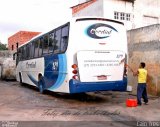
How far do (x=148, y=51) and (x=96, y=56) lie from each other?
136 inches

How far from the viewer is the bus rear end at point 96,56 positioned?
489 inches

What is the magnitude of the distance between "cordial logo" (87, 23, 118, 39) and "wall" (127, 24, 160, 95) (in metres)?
2.55

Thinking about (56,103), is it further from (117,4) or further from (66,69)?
(117,4)

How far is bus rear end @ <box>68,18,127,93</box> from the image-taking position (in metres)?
12.4

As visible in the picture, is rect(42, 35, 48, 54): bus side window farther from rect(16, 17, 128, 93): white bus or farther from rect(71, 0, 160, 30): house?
rect(71, 0, 160, 30): house

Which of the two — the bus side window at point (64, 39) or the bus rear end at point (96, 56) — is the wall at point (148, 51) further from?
the bus side window at point (64, 39)

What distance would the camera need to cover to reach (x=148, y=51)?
15031 mm

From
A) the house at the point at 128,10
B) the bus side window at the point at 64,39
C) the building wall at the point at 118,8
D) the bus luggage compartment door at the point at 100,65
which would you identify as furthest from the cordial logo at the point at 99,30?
the building wall at the point at 118,8

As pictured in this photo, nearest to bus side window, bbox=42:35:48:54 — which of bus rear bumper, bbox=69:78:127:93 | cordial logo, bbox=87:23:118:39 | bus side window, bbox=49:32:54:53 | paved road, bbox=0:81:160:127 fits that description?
bus side window, bbox=49:32:54:53

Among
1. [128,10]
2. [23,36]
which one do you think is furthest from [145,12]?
[23,36]

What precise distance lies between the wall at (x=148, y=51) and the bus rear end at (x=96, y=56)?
1912 millimetres

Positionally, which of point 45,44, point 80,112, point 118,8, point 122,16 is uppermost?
point 118,8

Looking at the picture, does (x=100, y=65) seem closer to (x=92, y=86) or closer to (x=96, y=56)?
(x=96, y=56)

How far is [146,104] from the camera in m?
12.4
